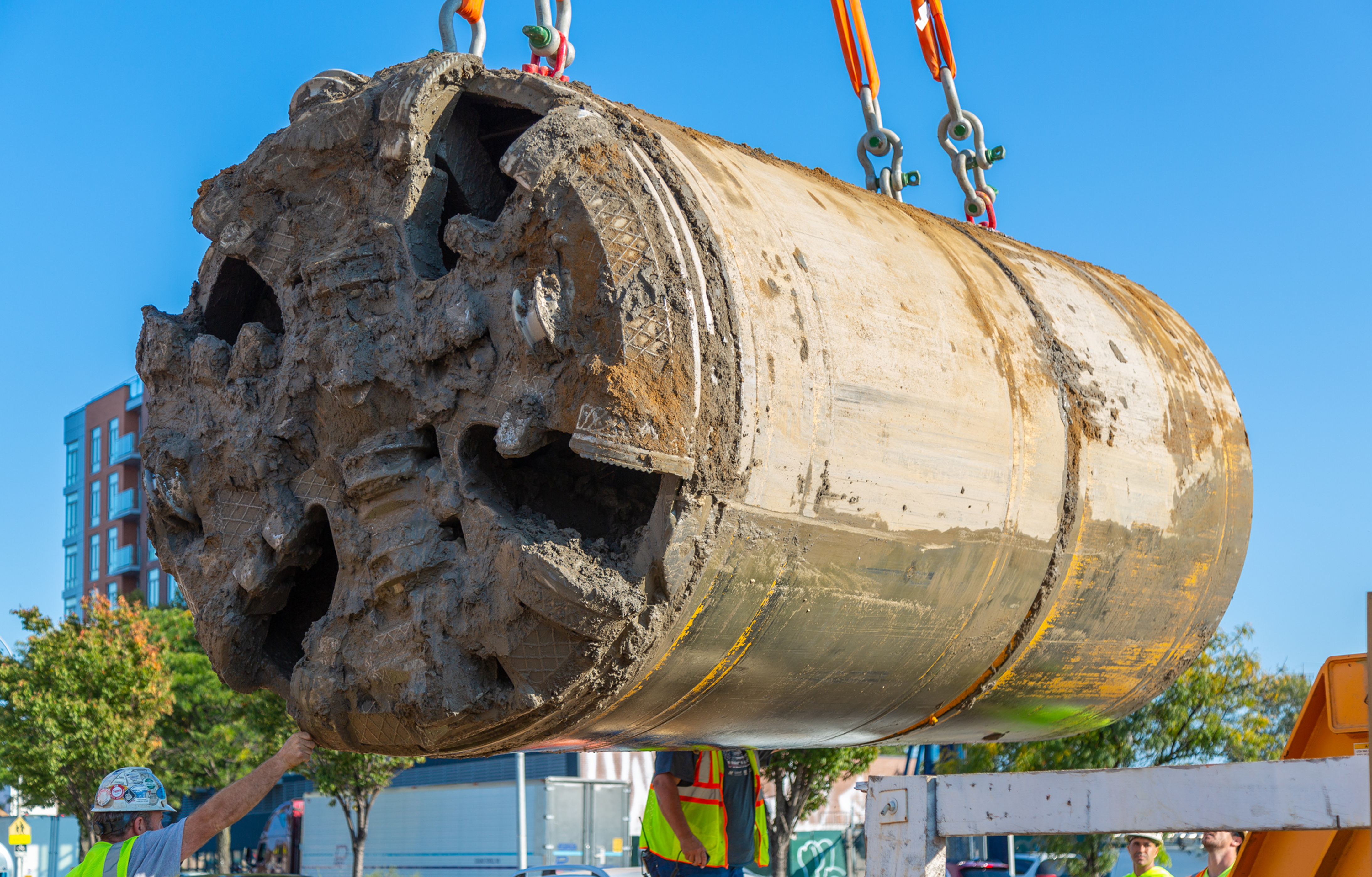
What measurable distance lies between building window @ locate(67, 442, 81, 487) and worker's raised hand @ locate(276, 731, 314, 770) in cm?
5646

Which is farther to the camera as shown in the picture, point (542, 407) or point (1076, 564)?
point (1076, 564)

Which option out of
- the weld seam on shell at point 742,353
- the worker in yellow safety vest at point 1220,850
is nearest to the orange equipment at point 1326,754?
Result: the weld seam on shell at point 742,353

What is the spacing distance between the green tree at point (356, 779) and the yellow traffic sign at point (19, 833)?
4.41m

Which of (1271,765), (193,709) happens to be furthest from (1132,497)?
(193,709)

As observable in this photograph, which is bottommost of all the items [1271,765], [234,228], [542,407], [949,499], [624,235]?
[1271,765]

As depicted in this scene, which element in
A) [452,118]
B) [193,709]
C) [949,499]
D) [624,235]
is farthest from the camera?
[193,709]

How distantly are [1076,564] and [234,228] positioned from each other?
9.64ft

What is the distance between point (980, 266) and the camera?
13.6ft

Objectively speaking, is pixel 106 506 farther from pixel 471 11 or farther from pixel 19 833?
pixel 471 11

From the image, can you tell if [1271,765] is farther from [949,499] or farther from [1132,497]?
[1132,497]

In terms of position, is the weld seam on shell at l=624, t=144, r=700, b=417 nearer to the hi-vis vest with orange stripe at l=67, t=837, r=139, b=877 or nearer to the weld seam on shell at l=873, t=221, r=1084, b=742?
the weld seam on shell at l=873, t=221, r=1084, b=742

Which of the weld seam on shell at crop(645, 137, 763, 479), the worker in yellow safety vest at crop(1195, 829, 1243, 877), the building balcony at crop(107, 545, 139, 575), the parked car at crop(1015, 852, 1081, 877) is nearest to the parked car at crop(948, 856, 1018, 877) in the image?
the parked car at crop(1015, 852, 1081, 877)

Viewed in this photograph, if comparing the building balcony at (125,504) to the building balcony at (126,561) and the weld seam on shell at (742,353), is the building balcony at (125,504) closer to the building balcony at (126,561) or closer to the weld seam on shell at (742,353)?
the building balcony at (126,561)

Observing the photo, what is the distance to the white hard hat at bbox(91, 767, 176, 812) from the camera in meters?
4.27
